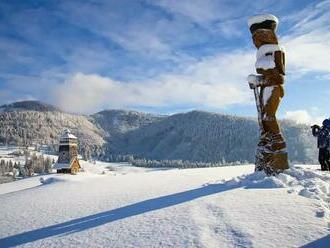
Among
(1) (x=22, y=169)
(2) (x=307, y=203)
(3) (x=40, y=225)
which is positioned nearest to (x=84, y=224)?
(3) (x=40, y=225)

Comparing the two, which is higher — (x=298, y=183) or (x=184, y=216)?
(x=298, y=183)

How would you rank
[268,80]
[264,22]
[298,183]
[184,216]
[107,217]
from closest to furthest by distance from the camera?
[184,216] < [107,217] < [298,183] < [268,80] < [264,22]

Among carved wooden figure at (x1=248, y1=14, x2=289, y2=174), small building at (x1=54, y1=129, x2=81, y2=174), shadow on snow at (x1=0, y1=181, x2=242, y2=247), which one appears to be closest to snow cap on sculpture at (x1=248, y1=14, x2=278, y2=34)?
carved wooden figure at (x1=248, y1=14, x2=289, y2=174)

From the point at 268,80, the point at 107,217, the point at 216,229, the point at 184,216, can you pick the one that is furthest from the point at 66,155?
the point at 216,229

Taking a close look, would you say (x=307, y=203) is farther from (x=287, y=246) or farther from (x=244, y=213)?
(x=287, y=246)

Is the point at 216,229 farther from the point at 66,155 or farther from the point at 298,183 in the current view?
the point at 66,155

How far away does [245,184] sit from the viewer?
13828 mm

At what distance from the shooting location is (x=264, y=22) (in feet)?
53.1

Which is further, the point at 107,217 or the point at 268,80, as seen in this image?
the point at 268,80

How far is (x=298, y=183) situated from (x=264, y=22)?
6.64 meters

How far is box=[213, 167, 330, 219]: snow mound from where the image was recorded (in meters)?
11.3

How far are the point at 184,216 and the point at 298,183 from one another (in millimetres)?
5029

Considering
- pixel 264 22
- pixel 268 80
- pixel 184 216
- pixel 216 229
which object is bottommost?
pixel 216 229

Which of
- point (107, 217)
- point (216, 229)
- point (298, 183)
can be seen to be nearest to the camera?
point (216, 229)
